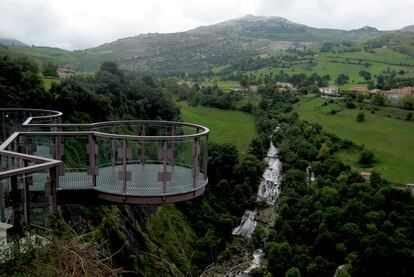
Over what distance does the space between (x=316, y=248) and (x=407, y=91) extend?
71880 mm

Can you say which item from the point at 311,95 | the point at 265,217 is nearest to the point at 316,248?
the point at 265,217

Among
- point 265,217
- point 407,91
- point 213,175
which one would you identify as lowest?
point 265,217

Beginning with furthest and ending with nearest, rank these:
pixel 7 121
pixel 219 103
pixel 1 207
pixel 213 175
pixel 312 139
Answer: pixel 219 103
pixel 312 139
pixel 213 175
pixel 7 121
pixel 1 207

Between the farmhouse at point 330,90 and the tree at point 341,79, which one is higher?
the tree at point 341,79

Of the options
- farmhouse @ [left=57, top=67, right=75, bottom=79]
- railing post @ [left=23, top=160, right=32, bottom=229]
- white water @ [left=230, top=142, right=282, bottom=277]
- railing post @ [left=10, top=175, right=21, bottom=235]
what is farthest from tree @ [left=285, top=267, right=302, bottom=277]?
farmhouse @ [left=57, top=67, right=75, bottom=79]

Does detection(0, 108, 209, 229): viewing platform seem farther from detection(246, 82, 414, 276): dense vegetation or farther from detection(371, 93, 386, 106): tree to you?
detection(371, 93, 386, 106): tree

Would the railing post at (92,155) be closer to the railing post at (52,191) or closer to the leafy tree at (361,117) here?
the railing post at (52,191)

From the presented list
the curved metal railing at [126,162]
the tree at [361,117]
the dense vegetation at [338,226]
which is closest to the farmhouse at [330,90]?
the tree at [361,117]

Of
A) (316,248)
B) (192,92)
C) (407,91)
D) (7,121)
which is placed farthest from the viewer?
(407,91)

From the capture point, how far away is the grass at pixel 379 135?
175 feet

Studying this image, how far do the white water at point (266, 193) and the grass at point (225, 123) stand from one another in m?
4.11

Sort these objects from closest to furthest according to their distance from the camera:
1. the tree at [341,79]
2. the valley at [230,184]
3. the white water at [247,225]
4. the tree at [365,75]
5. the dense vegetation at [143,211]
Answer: the valley at [230,184]
the dense vegetation at [143,211]
the white water at [247,225]
the tree at [341,79]
the tree at [365,75]

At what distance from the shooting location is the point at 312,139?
58656mm

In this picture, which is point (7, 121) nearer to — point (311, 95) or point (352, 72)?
point (311, 95)
